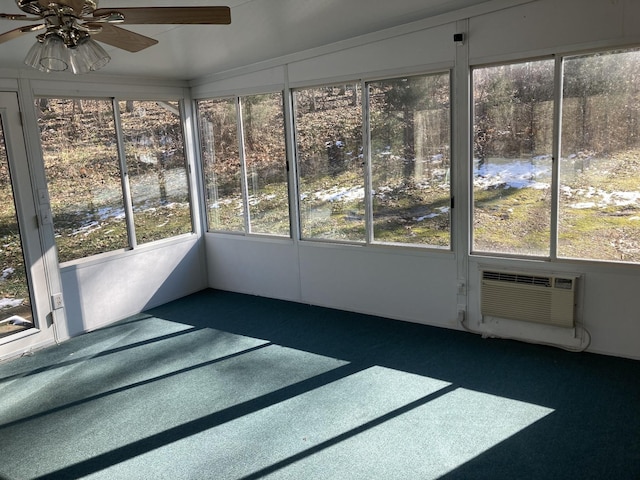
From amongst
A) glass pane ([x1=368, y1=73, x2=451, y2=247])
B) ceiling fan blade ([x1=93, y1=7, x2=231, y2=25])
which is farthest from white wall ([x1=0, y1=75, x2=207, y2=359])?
ceiling fan blade ([x1=93, y1=7, x2=231, y2=25])

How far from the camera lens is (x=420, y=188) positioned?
14.0 feet

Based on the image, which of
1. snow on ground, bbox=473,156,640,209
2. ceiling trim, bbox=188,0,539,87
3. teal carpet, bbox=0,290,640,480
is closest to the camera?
teal carpet, bbox=0,290,640,480

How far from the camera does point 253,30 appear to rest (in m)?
3.71

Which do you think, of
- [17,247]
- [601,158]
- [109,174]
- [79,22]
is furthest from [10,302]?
[601,158]

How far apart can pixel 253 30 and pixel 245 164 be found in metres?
1.92

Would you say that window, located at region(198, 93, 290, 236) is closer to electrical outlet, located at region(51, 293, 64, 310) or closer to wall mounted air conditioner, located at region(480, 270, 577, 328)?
electrical outlet, located at region(51, 293, 64, 310)

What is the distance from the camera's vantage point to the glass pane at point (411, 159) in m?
4.10

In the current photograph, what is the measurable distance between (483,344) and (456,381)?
670 millimetres

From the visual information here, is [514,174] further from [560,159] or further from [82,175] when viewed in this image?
[82,175]

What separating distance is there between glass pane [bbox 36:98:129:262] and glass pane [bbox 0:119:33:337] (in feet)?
1.08

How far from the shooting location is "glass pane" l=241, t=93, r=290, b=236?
511 centimetres

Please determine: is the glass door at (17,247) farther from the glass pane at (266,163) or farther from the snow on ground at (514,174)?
the snow on ground at (514,174)

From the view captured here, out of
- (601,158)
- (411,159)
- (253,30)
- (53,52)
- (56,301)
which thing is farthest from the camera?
(56,301)

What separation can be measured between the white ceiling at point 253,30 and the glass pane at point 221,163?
73 cm
